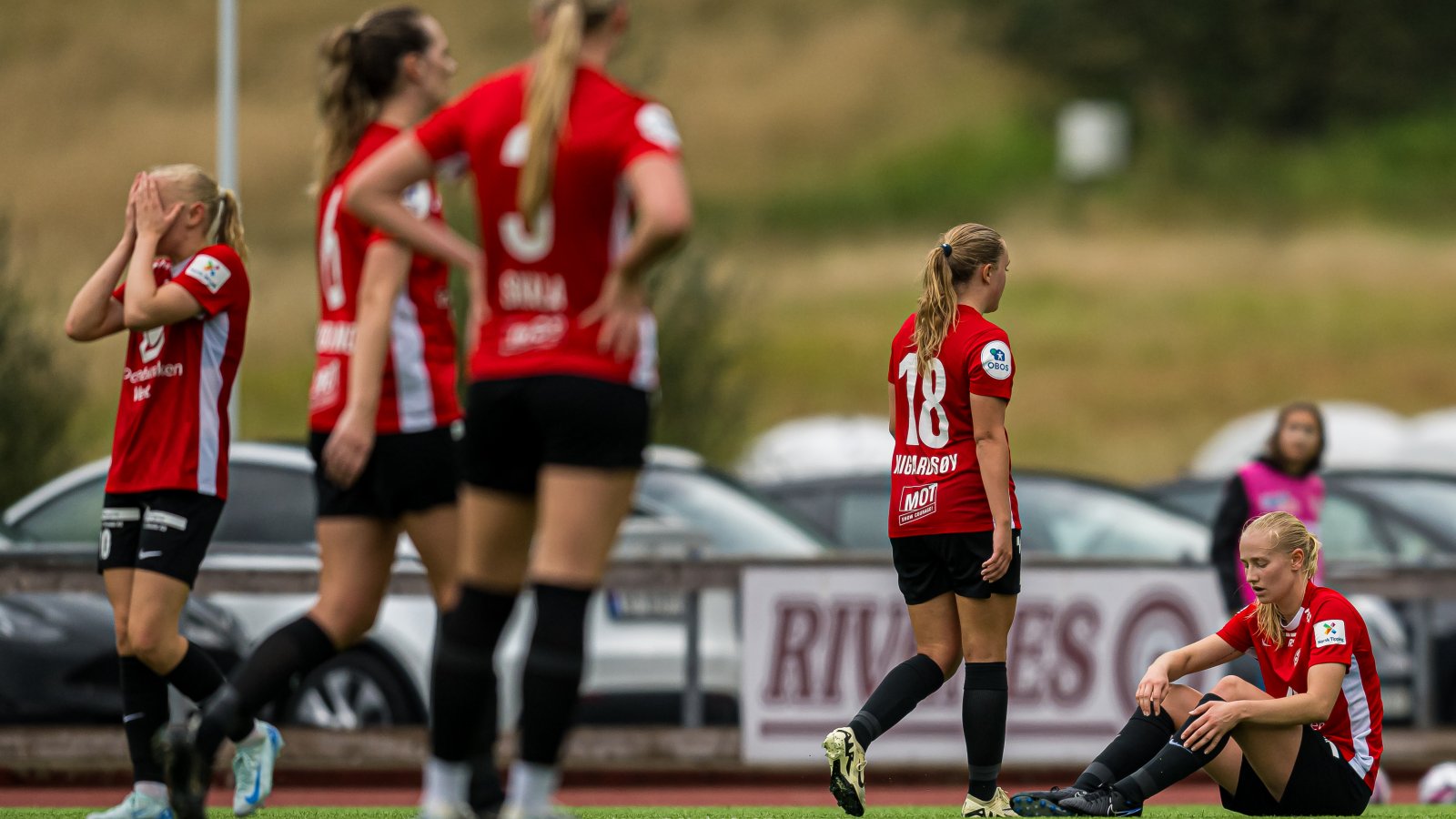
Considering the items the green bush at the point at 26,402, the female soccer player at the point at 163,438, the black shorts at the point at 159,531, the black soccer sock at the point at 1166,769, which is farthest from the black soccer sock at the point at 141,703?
the green bush at the point at 26,402

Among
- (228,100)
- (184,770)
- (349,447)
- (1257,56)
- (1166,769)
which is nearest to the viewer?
(349,447)

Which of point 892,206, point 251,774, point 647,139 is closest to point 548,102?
point 647,139

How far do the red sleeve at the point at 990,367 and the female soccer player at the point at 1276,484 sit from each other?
10.4 feet

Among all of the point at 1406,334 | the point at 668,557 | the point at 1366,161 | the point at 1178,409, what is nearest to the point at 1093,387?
the point at 1178,409

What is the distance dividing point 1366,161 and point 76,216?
118ft

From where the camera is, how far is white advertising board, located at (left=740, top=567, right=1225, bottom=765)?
1073cm

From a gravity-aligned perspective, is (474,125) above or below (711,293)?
below

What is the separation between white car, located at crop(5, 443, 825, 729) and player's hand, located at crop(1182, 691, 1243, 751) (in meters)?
4.48

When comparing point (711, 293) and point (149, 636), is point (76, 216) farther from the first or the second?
point (149, 636)

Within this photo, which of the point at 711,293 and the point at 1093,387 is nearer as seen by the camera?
the point at 711,293

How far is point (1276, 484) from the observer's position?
9672 mm

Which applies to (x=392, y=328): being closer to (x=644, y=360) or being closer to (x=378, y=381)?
(x=378, y=381)

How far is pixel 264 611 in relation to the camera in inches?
428

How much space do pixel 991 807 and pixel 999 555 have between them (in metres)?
0.83
